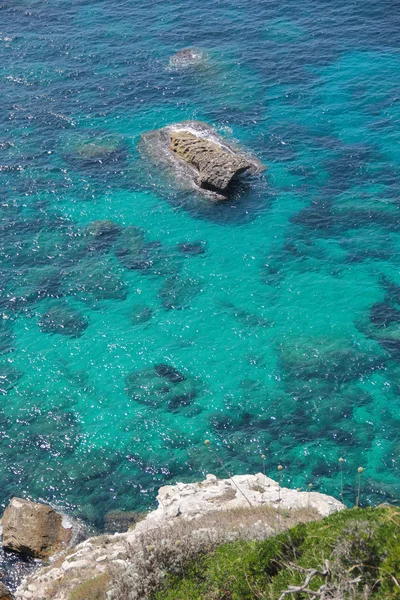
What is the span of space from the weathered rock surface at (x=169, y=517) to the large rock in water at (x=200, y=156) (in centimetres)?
2945

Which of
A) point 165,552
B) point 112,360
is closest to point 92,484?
point 112,360

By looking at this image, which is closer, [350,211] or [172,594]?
[172,594]

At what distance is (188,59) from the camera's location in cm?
7625

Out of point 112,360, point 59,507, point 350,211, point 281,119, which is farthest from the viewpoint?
point 281,119

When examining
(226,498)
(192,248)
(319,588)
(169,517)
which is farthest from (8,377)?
(319,588)

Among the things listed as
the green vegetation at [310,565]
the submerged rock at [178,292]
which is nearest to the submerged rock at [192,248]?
the submerged rock at [178,292]

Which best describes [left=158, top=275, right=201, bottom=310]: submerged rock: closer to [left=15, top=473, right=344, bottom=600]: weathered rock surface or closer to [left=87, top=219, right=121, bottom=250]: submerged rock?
[left=87, top=219, right=121, bottom=250]: submerged rock

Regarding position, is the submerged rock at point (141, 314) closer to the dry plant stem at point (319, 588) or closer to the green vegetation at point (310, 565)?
the green vegetation at point (310, 565)

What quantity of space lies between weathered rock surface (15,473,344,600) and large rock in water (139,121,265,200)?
29.4 meters

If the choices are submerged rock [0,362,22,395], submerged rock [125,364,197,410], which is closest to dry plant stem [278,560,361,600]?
submerged rock [125,364,197,410]

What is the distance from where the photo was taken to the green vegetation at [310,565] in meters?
19.2

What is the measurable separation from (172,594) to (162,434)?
17.6m

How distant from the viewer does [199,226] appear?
55.2m

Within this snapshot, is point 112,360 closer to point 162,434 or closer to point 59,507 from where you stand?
point 162,434
